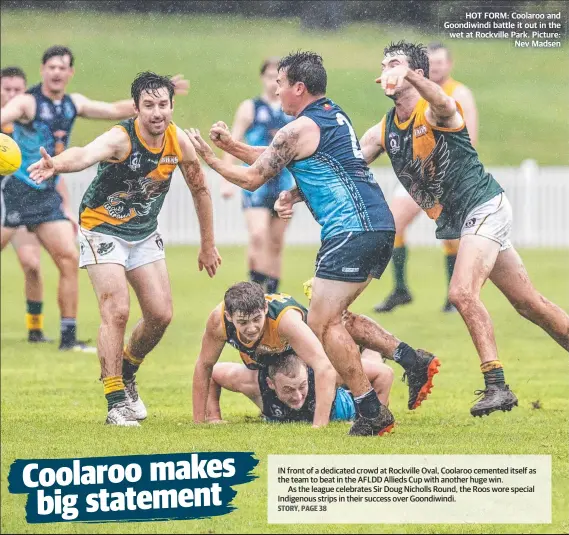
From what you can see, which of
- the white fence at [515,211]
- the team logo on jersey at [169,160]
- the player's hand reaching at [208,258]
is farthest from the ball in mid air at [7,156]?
the white fence at [515,211]

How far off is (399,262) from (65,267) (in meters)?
3.78

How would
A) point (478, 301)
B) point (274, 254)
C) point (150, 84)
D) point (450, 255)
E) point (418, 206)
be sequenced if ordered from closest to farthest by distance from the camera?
point (478, 301) < point (150, 84) < point (418, 206) < point (274, 254) < point (450, 255)

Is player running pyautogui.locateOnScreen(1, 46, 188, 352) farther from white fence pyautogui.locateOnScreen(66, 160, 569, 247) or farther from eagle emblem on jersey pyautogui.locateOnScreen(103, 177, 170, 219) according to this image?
white fence pyautogui.locateOnScreen(66, 160, 569, 247)

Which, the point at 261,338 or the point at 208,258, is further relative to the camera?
the point at 208,258

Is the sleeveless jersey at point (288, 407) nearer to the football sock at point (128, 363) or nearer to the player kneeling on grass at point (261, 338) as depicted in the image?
the player kneeling on grass at point (261, 338)

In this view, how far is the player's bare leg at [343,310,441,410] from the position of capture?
24.0 ft

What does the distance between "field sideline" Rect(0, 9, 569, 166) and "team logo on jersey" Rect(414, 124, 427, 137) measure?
66.1 inches

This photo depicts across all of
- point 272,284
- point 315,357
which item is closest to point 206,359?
point 315,357

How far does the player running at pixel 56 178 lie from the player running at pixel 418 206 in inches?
118

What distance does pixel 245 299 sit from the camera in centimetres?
698

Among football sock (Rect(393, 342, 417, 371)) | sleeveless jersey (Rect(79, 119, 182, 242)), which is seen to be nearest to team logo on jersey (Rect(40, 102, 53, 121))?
sleeveless jersey (Rect(79, 119, 182, 242))

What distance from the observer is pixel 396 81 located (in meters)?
6.30

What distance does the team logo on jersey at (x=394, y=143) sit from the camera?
7.43 m

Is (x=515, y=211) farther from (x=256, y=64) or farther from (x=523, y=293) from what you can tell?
(x=523, y=293)
